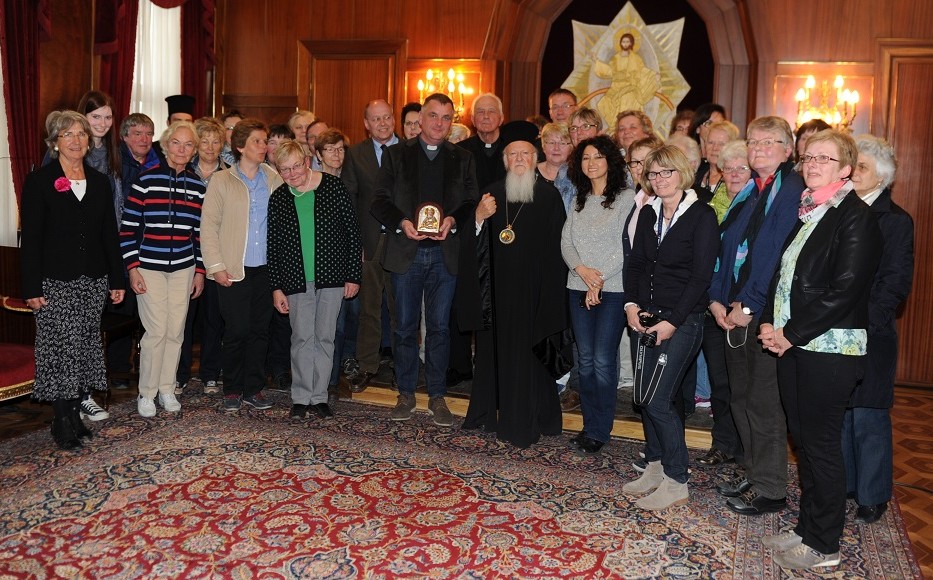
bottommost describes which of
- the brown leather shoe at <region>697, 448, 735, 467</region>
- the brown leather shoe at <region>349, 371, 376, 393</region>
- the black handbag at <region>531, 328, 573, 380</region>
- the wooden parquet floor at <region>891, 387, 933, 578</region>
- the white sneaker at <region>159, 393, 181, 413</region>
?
the wooden parquet floor at <region>891, 387, 933, 578</region>

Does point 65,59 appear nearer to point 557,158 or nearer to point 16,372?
point 16,372

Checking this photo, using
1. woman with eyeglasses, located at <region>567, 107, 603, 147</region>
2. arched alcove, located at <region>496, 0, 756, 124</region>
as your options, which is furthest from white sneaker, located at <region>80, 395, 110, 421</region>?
arched alcove, located at <region>496, 0, 756, 124</region>

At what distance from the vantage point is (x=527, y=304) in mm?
4707

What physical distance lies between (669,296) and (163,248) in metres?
3.10

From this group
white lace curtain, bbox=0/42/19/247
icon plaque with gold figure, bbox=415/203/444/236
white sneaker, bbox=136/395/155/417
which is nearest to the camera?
icon plaque with gold figure, bbox=415/203/444/236

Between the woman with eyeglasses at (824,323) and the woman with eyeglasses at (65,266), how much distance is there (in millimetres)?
3580

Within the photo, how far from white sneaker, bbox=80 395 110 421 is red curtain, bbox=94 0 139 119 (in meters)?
3.21

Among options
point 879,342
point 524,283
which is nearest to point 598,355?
point 524,283

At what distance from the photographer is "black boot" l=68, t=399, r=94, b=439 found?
461 cm

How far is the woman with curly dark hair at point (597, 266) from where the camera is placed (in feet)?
14.5

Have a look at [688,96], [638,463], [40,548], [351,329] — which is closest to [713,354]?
[638,463]

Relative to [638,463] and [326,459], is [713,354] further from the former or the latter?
[326,459]

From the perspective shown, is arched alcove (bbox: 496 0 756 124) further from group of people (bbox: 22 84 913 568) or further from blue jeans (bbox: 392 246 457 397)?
blue jeans (bbox: 392 246 457 397)

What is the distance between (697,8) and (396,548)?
21.3 feet
